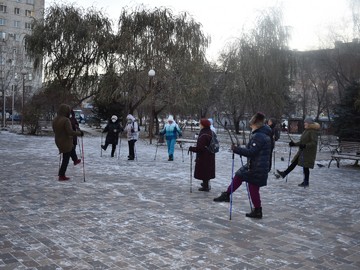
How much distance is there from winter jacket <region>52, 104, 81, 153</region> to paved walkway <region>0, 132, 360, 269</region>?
891mm

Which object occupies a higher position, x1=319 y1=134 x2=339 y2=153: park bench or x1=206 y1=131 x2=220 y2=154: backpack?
x1=206 y1=131 x2=220 y2=154: backpack

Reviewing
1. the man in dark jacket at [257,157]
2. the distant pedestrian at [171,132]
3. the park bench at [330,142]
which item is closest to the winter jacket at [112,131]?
the distant pedestrian at [171,132]

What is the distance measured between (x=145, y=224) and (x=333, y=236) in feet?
9.00

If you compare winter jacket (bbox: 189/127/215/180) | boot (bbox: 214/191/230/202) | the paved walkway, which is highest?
winter jacket (bbox: 189/127/215/180)

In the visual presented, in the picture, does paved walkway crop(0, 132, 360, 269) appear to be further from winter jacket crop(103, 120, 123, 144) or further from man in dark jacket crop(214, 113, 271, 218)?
winter jacket crop(103, 120, 123, 144)

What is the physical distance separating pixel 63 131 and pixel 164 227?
4.70m

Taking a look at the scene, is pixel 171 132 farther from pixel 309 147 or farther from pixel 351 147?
pixel 351 147

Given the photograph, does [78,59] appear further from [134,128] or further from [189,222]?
[189,222]

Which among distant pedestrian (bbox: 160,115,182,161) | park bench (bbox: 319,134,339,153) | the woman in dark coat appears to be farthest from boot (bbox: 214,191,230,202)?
park bench (bbox: 319,134,339,153)

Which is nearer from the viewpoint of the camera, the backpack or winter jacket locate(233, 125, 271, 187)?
winter jacket locate(233, 125, 271, 187)

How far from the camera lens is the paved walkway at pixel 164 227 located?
4.73 meters

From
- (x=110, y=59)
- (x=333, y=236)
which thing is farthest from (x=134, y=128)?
(x=110, y=59)

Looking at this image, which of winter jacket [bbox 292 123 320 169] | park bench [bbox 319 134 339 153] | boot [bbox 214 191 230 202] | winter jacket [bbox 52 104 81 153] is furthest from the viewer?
park bench [bbox 319 134 339 153]

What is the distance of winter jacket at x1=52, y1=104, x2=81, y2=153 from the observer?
31.5 feet
